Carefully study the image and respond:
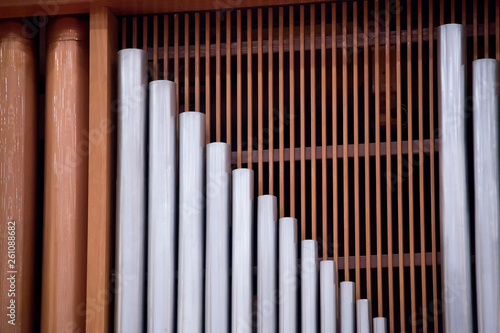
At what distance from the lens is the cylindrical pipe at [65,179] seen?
3555 millimetres

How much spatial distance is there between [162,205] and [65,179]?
41 cm

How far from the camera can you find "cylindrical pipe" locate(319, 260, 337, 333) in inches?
133

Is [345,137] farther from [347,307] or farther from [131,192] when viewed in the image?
[131,192]

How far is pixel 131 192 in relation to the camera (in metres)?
3.59

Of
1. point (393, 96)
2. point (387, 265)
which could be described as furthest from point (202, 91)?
point (387, 265)

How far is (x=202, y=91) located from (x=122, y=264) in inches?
35.2

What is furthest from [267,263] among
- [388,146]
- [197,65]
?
[197,65]

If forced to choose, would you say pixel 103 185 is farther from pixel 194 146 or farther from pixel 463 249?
pixel 463 249

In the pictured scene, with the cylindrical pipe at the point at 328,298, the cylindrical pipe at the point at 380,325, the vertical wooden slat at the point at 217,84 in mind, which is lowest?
the cylindrical pipe at the point at 380,325

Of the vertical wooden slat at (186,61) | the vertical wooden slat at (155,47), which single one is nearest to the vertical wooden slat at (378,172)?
the vertical wooden slat at (186,61)

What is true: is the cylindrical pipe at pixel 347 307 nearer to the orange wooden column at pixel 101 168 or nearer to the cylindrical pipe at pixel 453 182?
the cylindrical pipe at pixel 453 182

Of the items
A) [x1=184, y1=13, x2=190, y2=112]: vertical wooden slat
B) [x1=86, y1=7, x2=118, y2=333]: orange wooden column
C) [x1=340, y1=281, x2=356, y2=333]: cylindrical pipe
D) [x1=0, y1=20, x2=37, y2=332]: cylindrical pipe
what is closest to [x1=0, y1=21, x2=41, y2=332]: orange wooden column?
[x1=0, y1=20, x2=37, y2=332]: cylindrical pipe

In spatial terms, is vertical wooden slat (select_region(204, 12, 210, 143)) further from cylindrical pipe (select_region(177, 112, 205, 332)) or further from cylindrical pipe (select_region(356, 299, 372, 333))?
cylindrical pipe (select_region(356, 299, 372, 333))

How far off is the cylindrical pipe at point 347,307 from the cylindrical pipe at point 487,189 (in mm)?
447
